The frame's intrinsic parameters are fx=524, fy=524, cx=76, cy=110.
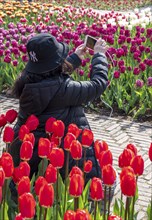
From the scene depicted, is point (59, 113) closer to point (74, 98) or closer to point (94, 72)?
point (74, 98)

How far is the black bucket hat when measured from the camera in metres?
3.61

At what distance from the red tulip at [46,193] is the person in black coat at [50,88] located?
1.52m

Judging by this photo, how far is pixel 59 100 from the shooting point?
12.2ft

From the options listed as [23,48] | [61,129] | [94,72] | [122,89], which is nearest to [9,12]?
[23,48]

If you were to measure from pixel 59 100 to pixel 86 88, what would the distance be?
215mm

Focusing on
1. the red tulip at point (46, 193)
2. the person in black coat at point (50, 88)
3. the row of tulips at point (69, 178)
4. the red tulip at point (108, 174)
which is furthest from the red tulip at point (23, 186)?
the person in black coat at point (50, 88)

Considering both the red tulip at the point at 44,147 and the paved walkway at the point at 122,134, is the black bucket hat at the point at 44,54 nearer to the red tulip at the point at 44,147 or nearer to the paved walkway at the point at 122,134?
the red tulip at the point at 44,147

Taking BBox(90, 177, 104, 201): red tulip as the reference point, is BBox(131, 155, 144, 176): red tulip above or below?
above

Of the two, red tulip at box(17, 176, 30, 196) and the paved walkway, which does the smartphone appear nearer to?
the paved walkway

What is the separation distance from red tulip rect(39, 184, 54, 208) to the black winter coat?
1520 millimetres

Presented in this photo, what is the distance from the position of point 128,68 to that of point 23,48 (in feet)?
4.76

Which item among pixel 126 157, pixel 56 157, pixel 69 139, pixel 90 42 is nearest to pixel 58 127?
pixel 69 139

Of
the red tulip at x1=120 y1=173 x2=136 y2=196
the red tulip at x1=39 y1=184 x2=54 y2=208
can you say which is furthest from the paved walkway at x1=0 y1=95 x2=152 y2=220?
the red tulip at x1=39 y1=184 x2=54 y2=208

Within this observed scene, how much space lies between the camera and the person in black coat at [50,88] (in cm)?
363
